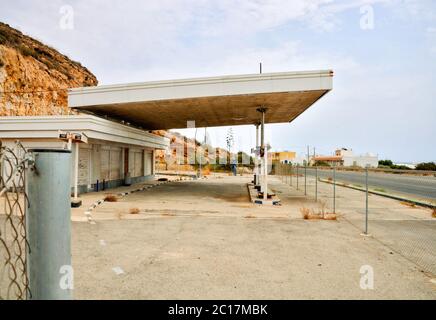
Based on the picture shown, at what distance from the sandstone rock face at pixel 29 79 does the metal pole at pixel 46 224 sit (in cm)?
3132

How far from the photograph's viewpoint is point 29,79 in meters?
31.9

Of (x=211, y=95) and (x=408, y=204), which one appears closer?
(x=211, y=95)

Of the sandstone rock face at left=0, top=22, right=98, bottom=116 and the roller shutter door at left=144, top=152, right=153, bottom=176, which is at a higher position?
the sandstone rock face at left=0, top=22, right=98, bottom=116

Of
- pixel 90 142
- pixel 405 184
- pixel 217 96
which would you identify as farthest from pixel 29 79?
pixel 405 184

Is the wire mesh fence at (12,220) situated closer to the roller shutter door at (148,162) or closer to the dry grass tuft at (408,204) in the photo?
the dry grass tuft at (408,204)

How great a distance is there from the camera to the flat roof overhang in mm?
13133

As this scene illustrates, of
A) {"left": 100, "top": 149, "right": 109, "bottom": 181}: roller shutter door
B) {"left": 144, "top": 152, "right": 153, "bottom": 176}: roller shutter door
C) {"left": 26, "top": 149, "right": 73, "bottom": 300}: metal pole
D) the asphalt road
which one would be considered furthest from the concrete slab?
{"left": 144, "top": 152, "right": 153, "bottom": 176}: roller shutter door

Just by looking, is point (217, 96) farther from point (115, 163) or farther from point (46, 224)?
point (46, 224)

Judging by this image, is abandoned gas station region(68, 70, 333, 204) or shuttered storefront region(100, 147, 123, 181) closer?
abandoned gas station region(68, 70, 333, 204)

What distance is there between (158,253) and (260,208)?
742 centimetres

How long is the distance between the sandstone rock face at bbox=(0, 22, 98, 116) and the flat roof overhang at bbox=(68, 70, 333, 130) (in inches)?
642

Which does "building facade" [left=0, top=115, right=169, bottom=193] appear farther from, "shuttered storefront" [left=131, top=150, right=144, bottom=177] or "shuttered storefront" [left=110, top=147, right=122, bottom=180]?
"shuttered storefront" [left=131, top=150, right=144, bottom=177]

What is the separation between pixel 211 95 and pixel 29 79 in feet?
89.4

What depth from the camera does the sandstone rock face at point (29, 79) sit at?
29.1m
